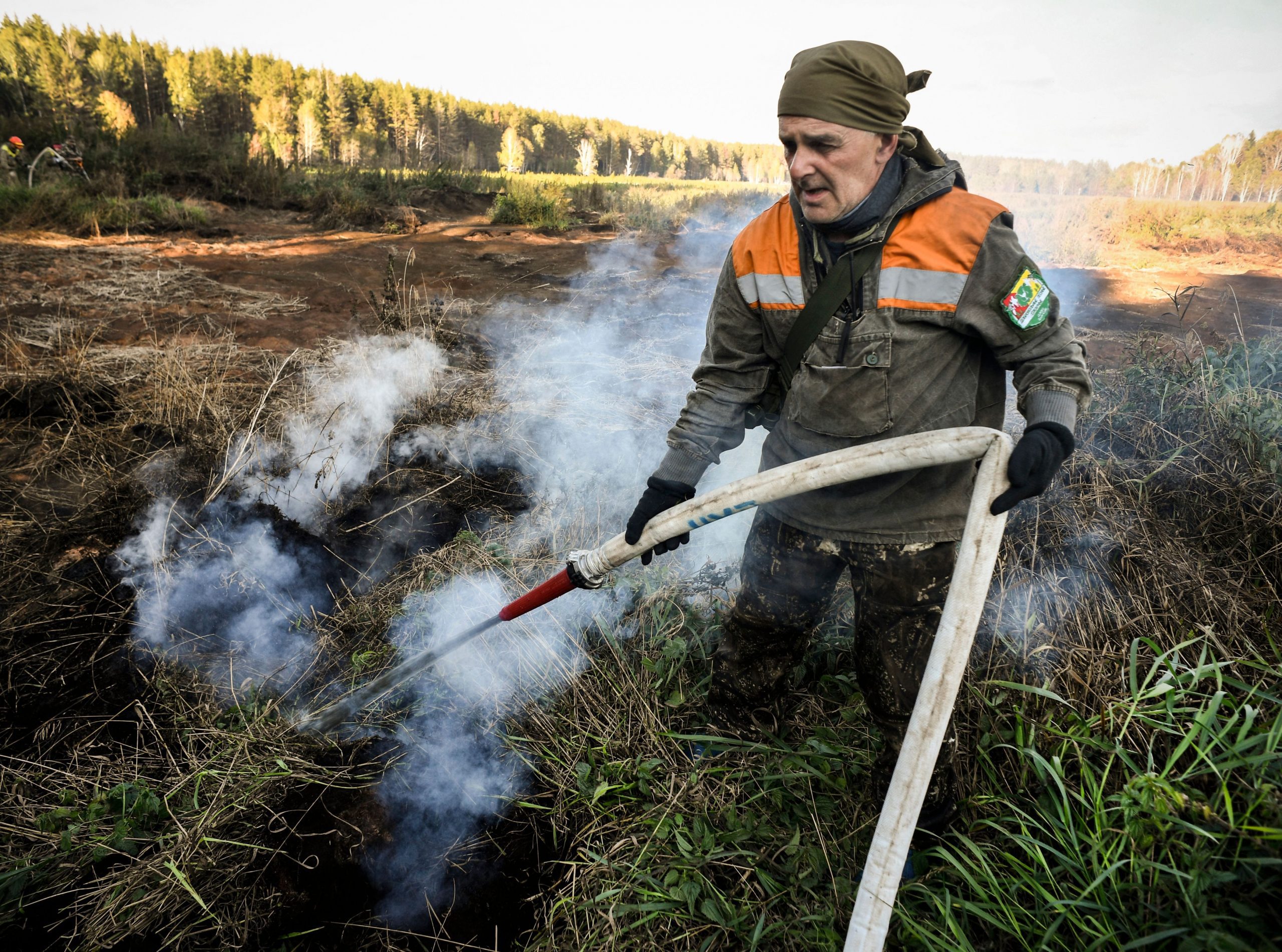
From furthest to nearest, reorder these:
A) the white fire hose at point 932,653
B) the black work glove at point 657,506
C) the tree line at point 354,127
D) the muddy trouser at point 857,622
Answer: the tree line at point 354,127 < the black work glove at point 657,506 < the muddy trouser at point 857,622 < the white fire hose at point 932,653

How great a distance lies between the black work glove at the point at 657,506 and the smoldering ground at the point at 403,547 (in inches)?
33.5

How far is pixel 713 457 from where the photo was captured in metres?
1.99

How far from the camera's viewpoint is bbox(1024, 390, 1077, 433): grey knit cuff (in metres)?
1.46

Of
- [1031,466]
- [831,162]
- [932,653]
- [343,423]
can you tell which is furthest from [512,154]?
[932,653]

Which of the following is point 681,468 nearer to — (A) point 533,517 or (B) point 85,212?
(A) point 533,517

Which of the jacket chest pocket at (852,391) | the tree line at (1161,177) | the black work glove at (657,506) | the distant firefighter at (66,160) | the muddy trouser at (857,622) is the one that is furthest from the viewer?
the distant firefighter at (66,160)

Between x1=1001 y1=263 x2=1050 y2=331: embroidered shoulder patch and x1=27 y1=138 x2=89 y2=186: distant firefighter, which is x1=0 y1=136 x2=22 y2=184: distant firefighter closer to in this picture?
x1=27 y1=138 x2=89 y2=186: distant firefighter

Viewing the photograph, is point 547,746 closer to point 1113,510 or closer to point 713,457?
point 713,457

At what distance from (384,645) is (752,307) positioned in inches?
81.6

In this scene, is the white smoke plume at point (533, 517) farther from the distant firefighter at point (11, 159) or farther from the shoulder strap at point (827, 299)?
the distant firefighter at point (11, 159)

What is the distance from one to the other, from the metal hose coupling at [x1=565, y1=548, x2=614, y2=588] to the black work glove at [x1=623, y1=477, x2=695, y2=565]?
11 cm

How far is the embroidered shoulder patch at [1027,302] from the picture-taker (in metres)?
1.46

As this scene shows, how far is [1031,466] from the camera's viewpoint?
1374 millimetres

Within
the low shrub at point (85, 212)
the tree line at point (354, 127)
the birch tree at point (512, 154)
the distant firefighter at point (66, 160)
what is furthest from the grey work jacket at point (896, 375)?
the birch tree at point (512, 154)
